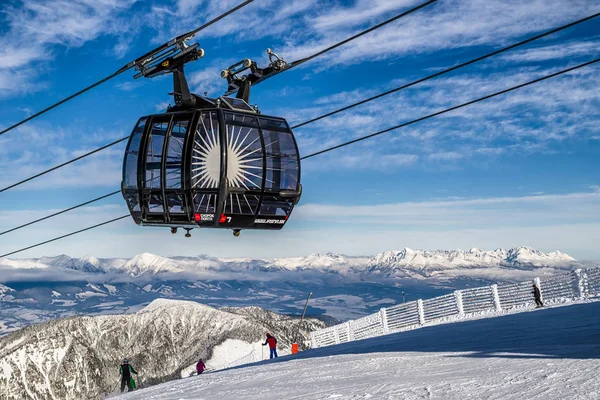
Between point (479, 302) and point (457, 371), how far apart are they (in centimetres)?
1935

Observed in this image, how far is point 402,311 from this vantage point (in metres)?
33.9

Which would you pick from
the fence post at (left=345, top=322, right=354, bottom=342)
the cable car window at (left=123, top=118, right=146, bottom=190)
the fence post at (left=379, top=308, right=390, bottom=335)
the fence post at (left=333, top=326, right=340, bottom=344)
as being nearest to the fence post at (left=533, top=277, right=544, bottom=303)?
the fence post at (left=379, top=308, right=390, bottom=335)

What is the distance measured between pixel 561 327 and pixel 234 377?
9930 mm

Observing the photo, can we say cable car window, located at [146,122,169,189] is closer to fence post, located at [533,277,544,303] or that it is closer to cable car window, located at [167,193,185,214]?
cable car window, located at [167,193,185,214]

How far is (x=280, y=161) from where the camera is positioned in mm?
13094

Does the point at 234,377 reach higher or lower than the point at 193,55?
lower

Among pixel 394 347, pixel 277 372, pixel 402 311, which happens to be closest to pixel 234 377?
pixel 277 372

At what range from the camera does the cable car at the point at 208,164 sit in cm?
1219

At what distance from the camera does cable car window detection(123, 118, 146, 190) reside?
43.3 ft

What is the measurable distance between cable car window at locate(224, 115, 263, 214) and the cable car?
0.02m

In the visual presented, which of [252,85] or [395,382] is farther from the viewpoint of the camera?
[252,85]

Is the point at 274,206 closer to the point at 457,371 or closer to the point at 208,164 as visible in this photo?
the point at 208,164

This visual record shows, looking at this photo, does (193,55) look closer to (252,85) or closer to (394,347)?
(252,85)

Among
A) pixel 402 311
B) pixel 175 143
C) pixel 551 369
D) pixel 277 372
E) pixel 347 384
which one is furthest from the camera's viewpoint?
pixel 402 311
